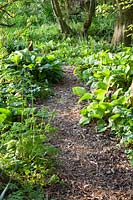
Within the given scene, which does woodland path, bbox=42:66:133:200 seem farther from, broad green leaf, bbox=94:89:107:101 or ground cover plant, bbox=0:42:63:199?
broad green leaf, bbox=94:89:107:101

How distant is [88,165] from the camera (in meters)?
4.04

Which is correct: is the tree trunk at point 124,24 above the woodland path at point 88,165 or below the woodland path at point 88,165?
above

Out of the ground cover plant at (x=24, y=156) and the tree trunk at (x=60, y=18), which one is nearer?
the ground cover plant at (x=24, y=156)

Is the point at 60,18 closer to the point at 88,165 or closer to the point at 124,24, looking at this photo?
the point at 124,24

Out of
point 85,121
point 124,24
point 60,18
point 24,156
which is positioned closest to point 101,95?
point 85,121

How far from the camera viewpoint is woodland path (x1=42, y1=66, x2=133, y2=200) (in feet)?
11.5

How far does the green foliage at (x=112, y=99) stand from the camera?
14.7ft

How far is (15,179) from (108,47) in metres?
7.52

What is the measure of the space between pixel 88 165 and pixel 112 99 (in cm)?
142

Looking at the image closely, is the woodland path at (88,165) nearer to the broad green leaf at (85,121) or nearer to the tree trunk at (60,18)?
the broad green leaf at (85,121)

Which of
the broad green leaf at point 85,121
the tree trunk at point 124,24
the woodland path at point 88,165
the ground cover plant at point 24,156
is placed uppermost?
the tree trunk at point 124,24

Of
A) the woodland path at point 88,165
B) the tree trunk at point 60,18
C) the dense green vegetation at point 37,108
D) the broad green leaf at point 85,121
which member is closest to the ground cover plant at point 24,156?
the dense green vegetation at point 37,108

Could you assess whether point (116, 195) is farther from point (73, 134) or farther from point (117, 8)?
point (117, 8)

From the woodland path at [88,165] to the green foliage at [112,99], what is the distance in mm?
133
